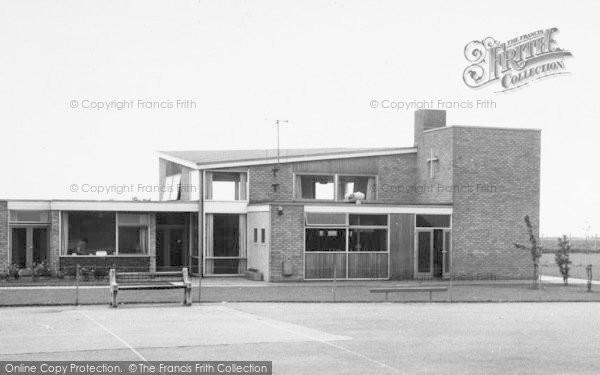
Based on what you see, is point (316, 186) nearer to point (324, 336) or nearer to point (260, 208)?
point (260, 208)

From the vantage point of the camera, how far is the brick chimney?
36.5 metres

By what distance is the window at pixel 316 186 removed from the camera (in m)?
35.5

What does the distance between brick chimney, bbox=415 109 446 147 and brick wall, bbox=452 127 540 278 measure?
9.34 feet

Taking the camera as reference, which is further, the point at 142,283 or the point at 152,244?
the point at 152,244

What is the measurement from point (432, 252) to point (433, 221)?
1089 millimetres

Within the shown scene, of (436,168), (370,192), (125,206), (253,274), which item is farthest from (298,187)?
(125,206)

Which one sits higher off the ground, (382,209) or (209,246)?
(382,209)

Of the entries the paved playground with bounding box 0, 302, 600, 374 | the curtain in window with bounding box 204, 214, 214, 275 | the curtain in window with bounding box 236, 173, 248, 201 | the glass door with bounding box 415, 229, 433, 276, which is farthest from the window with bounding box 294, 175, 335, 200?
the paved playground with bounding box 0, 302, 600, 374

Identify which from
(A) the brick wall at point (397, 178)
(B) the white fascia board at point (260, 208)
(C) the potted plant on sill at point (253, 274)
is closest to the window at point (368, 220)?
(B) the white fascia board at point (260, 208)

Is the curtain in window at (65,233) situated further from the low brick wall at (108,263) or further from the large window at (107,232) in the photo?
the low brick wall at (108,263)

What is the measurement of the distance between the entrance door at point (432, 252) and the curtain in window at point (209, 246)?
7.19m

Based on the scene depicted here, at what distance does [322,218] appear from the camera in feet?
106

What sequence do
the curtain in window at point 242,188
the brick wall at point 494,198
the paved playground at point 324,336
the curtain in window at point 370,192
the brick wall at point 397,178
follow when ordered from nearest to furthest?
the paved playground at point 324,336 < the brick wall at point 494,198 < the curtain in window at point 242,188 < the curtain in window at point 370,192 < the brick wall at point 397,178

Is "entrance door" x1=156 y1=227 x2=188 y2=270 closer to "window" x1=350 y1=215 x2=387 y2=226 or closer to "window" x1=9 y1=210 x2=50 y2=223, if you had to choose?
"window" x1=9 y1=210 x2=50 y2=223
